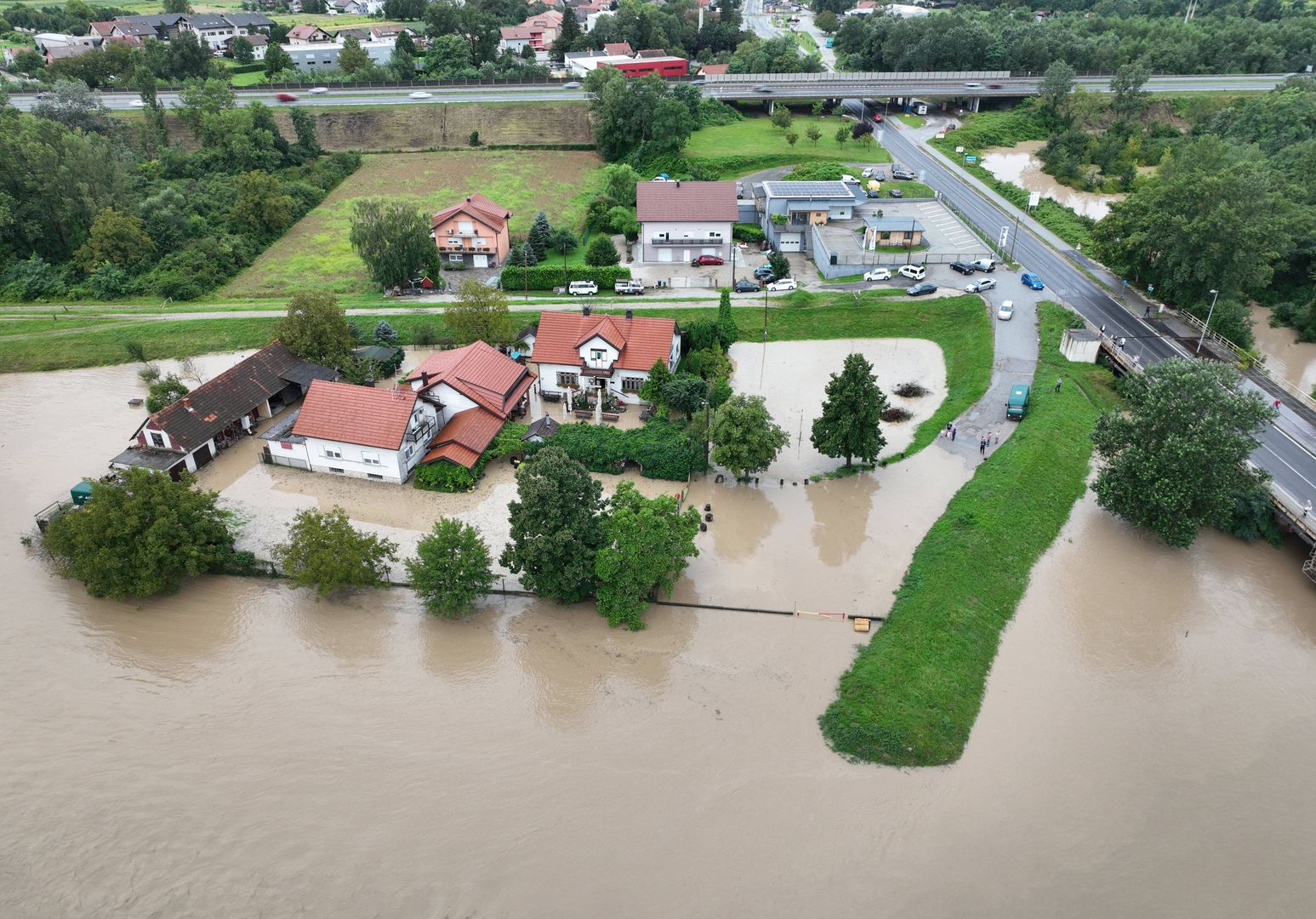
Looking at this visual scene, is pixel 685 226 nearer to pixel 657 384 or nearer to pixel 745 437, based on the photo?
pixel 657 384

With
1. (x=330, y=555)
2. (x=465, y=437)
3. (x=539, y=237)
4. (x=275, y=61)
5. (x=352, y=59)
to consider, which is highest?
(x=352, y=59)

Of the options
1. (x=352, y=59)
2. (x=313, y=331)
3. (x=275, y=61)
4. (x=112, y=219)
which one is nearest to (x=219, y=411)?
(x=313, y=331)

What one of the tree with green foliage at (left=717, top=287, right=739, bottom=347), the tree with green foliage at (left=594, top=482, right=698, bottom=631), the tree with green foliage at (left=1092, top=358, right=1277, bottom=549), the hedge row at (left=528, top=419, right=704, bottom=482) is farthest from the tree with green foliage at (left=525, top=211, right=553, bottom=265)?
the tree with green foliage at (left=1092, top=358, right=1277, bottom=549)

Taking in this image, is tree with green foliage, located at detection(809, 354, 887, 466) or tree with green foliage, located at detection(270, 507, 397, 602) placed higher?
tree with green foliage, located at detection(809, 354, 887, 466)

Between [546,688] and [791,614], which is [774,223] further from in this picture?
[546,688]

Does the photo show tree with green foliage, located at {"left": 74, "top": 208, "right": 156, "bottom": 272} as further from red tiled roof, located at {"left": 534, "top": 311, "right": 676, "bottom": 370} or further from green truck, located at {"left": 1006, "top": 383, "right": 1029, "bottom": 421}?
green truck, located at {"left": 1006, "top": 383, "right": 1029, "bottom": 421}

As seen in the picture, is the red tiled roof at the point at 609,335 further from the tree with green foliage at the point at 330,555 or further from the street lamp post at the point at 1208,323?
the street lamp post at the point at 1208,323
